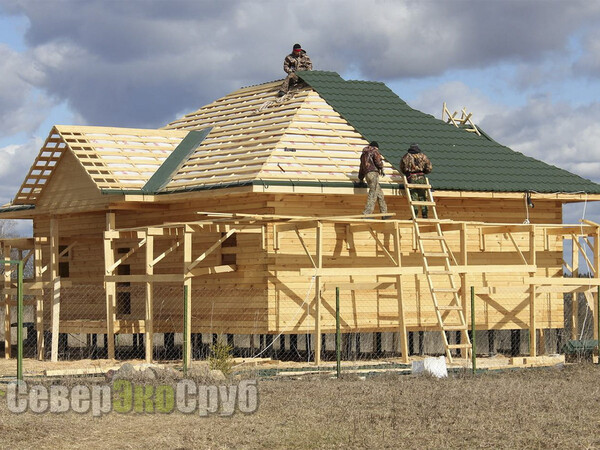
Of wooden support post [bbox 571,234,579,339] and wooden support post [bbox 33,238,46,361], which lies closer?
wooden support post [bbox 33,238,46,361]

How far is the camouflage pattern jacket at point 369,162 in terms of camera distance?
2284 cm

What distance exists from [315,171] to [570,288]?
640cm

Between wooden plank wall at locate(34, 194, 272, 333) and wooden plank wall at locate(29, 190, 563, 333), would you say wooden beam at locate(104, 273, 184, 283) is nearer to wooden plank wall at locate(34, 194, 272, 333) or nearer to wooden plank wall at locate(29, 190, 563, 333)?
wooden plank wall at locate(34, 194, 272, 333)

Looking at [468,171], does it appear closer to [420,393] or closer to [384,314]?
[384,314]

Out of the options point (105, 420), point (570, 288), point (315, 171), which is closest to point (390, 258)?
point (315, 171)

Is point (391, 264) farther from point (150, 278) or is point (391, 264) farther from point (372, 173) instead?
point (150, 278)

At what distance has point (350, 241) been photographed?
23.5 m

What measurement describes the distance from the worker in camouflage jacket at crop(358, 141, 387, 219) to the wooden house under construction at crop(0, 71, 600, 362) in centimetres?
41

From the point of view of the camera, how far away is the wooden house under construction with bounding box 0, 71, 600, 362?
22.7 metres

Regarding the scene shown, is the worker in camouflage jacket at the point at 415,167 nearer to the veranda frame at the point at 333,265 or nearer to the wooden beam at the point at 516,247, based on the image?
the veranda frame at the point at 333,265

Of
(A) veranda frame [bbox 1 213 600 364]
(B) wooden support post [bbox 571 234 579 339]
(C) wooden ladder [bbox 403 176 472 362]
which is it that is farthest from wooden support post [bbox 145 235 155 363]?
(B) wooden support post [bbox 571 234 579 339]

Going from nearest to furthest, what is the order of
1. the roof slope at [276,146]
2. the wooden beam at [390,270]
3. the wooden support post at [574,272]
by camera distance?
the wooden beam at [390,270]
the roof slope at [276,146]
the wooden support post at [574,272]

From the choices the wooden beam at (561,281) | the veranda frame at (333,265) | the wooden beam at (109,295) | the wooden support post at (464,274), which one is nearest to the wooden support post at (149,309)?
the veranda frame at (333,265)

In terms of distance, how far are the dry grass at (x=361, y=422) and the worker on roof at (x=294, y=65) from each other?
1264cm
